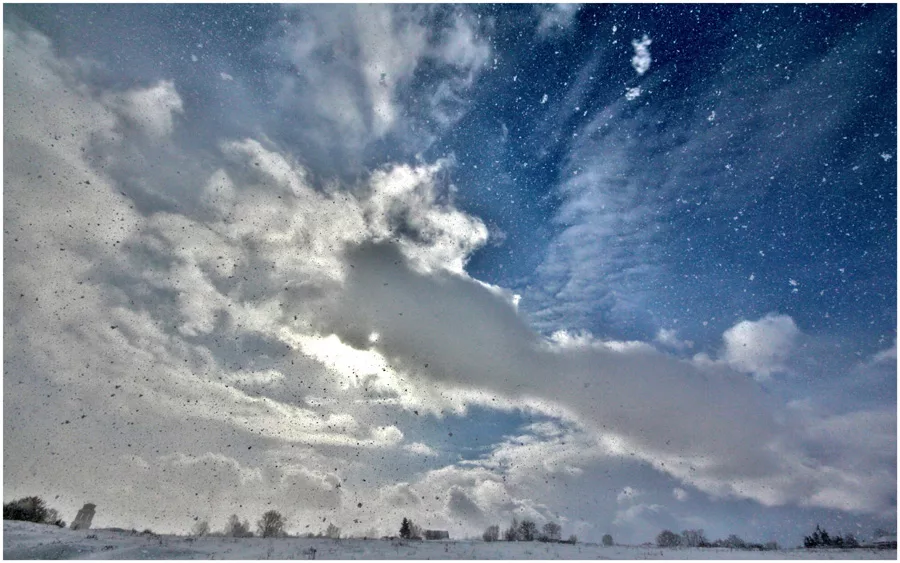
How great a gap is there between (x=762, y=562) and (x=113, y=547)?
47.5 meters

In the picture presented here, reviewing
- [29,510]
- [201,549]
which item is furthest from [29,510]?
[201,549]

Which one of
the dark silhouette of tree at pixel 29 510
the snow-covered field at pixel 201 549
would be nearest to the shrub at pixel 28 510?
the dark silhouette of tree at pixel 29 510

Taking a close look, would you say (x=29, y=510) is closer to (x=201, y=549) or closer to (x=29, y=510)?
(x=29, y=510)

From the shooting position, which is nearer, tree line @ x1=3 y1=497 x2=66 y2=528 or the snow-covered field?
the snow-covered field

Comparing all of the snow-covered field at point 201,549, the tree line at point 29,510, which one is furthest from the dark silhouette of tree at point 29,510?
the snow-covered field at point 201,549

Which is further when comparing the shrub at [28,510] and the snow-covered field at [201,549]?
the shrub at [28,510]

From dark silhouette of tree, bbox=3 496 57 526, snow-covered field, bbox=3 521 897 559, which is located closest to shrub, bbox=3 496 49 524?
dark silhouette of tree, bbox=3 496 57 526

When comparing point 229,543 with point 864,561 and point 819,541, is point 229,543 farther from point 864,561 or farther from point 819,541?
point 819,541

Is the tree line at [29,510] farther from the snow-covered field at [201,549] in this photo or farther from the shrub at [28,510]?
the snow-covered field at [201,549]

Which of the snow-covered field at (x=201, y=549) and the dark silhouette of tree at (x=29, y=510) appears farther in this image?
the dark silhouette of tree at (x=29, y=510)

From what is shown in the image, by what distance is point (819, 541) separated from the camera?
77.2 m

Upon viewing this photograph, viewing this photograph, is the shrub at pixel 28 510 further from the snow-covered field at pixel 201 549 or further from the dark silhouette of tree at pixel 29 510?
the snow-covered field at pixel 201 549

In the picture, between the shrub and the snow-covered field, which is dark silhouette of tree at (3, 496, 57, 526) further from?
the snow-covered field

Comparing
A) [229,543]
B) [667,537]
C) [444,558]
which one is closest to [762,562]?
[444,558]
